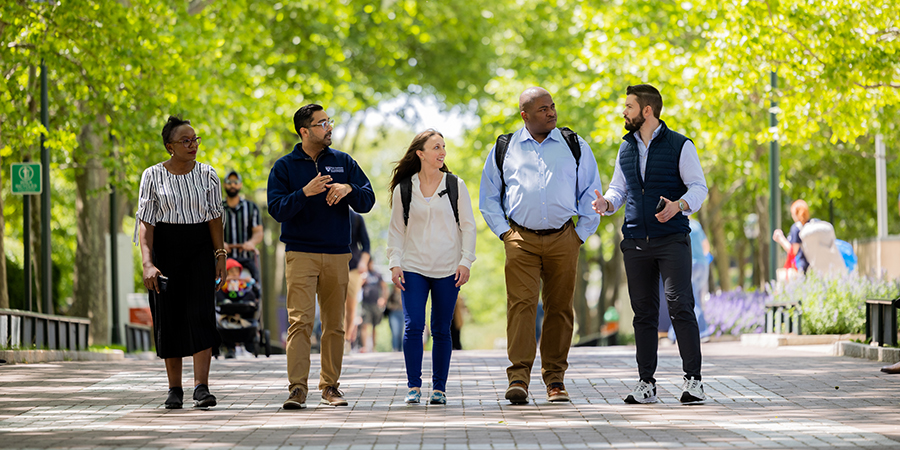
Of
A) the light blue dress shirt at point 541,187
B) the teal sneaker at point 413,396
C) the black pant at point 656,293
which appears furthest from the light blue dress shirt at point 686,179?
the teal sneaker at point 413,396

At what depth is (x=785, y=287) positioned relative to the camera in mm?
16391

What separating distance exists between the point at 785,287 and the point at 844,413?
894 cm

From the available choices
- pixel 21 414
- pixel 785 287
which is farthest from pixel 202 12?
pixel 21 414

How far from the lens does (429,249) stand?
841cm

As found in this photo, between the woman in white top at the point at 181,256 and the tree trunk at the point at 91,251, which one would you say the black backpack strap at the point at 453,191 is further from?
the tree trunk at the point at 91,251

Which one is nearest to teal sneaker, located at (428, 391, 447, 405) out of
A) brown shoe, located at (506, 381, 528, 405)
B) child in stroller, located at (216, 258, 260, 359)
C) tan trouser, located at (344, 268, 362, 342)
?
brown shoe, located at (506, 381, 528, 405)

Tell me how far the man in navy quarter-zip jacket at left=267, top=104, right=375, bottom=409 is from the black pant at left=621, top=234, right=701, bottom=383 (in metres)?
1.93

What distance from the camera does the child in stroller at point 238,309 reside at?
547 inches

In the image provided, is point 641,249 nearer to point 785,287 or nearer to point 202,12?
point 785,287

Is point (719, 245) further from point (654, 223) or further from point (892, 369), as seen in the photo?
point (654, 223)

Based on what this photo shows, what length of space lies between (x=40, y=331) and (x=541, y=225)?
8.78 m

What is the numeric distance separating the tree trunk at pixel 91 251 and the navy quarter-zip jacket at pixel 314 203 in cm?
1371

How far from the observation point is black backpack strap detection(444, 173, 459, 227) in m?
8.54

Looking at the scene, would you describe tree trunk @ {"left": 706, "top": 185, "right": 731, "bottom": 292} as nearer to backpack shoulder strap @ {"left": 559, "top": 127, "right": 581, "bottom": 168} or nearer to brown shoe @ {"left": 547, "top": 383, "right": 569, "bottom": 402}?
backpack shoulder strap @ {"left": 559, "top": 127, "right": 581, "bottom": 168}
